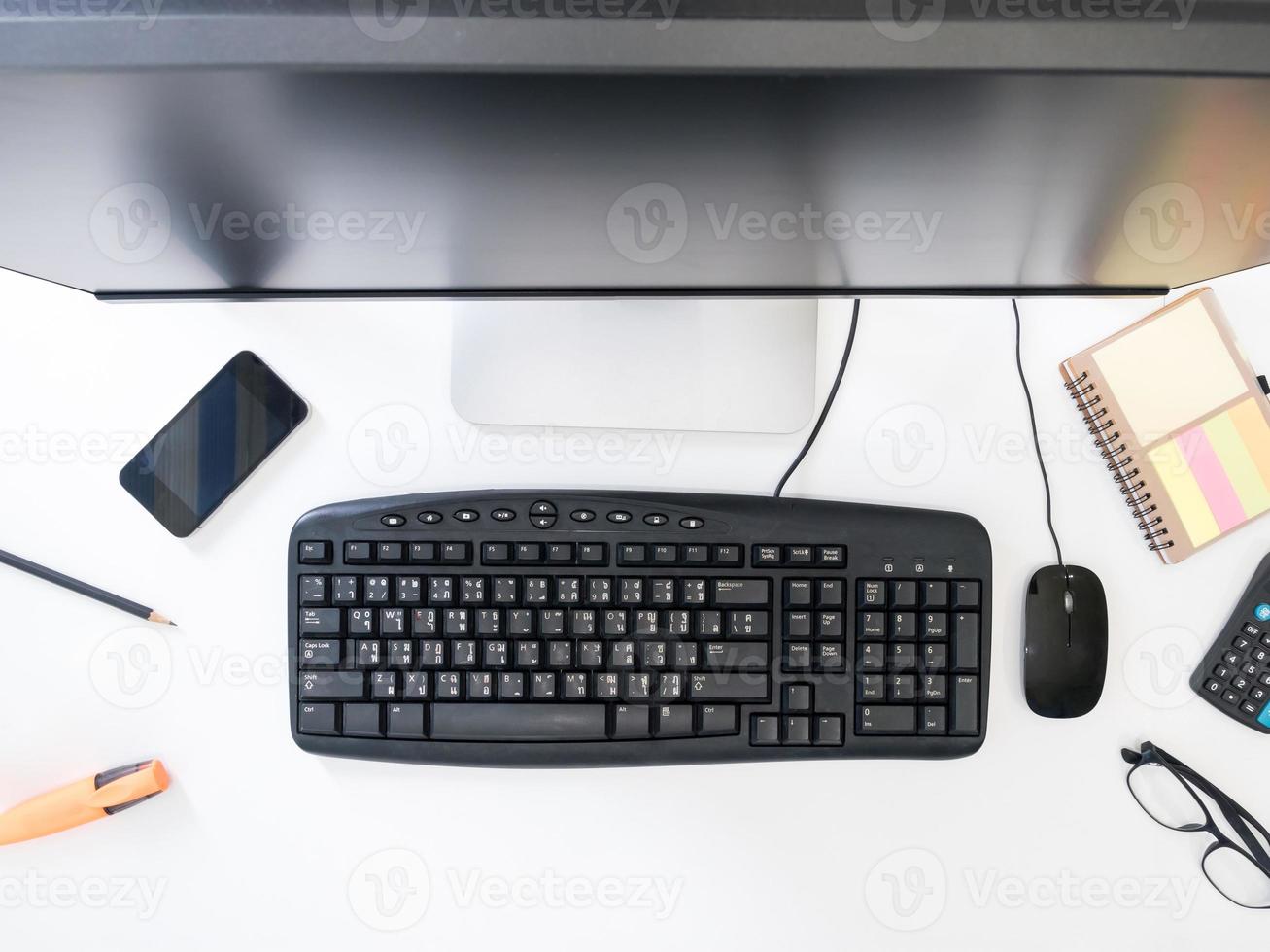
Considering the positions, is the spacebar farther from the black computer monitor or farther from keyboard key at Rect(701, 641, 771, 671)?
the black computer monitor

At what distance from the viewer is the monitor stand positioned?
0.57 m

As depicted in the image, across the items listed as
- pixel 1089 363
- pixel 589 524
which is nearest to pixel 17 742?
pixel 589 524

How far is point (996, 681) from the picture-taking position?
62 centimetres

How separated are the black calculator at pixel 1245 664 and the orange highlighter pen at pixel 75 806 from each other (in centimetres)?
78

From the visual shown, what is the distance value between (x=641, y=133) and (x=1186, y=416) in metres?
0.53

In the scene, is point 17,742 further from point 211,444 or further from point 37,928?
point 211,444

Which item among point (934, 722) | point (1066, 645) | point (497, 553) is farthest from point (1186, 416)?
point (497, 553)

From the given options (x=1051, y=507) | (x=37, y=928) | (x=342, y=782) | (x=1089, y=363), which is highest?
(x=1089, y=363)

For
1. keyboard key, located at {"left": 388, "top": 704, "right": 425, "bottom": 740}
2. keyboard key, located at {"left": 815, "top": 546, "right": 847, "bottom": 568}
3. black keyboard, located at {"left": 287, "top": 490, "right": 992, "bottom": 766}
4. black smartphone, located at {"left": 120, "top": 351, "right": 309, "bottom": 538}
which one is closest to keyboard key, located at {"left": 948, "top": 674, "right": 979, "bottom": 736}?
black keyboard, located at {"left": 287, "top": 490, "right": 992, "bottom": 766}

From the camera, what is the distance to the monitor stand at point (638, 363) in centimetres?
57

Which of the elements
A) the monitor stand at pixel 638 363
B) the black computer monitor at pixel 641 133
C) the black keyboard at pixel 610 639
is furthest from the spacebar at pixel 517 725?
the black computer monitor at pixel 641 133

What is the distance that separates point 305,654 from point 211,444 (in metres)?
0.18

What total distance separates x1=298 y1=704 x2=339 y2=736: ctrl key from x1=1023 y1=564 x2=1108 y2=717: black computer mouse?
19.8 inches

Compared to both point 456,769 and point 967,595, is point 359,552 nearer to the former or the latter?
point 456,769
